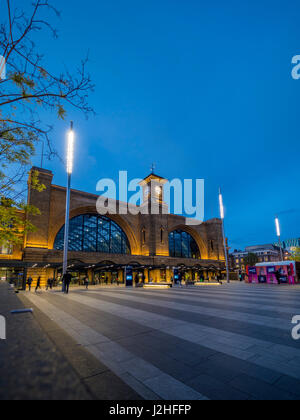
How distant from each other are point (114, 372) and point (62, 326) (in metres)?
3.53

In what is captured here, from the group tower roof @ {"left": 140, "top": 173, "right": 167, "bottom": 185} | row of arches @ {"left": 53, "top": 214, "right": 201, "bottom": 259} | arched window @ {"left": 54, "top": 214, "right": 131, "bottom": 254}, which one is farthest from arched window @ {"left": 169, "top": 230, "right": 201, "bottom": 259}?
tower roof @ {"left": 140, "top": 173, "right": 167, "bottom": 185}

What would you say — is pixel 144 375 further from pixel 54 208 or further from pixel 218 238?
pixel 218 238

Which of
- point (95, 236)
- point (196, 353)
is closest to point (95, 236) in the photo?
point (95, 236)

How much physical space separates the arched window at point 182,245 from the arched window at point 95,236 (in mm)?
14289

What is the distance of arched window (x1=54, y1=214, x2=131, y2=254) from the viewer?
40.4m

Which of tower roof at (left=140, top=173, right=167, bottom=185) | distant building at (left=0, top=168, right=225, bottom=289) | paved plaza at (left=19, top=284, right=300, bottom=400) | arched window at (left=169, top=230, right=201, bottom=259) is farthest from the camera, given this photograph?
arched window at (left=169, top=230, right=201, bottom=259)

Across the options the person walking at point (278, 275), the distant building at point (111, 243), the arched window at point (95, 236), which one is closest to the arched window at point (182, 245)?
the distant building at point (111, 243)

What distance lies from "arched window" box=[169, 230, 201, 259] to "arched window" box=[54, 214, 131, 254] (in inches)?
563

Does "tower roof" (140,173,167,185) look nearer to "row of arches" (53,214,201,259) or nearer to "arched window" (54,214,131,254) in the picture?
"row of arches" (53,214,201,259)

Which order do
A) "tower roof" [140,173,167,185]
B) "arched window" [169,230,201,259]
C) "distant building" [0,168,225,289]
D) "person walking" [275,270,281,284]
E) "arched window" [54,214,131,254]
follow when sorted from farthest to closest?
"arched window" [169,230,201,259], "tower roof" [140,173,167,185], "arched window" [54,214,131,254], "distant building" [0,168,225,289], "person walking" [275,270,281,284]

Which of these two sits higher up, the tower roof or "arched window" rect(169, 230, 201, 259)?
the tower roof

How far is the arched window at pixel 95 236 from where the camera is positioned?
40406 mm

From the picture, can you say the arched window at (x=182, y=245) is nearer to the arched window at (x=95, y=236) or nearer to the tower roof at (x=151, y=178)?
the arched window at (x=95, y=236)

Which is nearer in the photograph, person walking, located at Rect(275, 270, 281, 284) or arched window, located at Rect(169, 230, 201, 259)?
person walking, located at Rect(275, 270, 281, 284)
